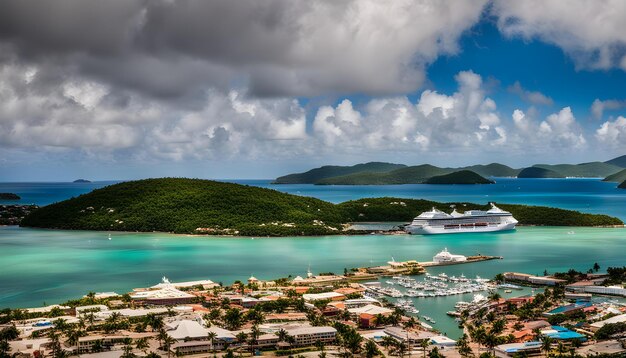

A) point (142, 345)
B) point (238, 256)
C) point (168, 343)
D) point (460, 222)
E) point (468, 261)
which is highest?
point (460, 222)

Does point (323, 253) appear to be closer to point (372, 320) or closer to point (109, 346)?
point (372, 320)

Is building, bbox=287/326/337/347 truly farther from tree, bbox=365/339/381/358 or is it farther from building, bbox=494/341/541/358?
building, bbox=494/341/541/358

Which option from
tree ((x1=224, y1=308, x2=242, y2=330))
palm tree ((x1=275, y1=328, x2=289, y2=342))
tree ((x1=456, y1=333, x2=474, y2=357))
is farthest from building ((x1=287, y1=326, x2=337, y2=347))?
tree ((x1=456, y1=333, x2=474, y2=357))

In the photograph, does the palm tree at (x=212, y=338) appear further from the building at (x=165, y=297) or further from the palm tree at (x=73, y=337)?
the building at (x=165, y=297)

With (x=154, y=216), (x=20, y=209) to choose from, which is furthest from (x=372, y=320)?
(x=20, y=209)

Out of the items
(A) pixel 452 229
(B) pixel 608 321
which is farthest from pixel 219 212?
(B) pixel 608 321

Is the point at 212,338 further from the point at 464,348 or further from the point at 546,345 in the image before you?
the point at 546,345

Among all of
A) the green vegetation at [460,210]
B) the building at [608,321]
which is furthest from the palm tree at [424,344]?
the green vegetation at [460,210]
